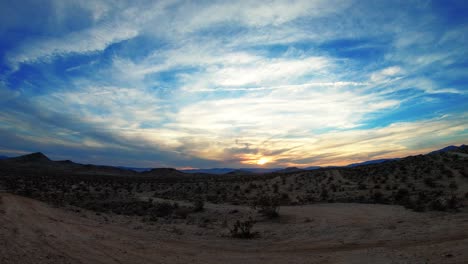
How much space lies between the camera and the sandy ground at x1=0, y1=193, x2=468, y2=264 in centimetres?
844

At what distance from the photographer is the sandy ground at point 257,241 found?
8438mm

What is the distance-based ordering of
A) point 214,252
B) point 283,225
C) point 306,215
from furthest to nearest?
point 306,215
point 283,225
point 214,252

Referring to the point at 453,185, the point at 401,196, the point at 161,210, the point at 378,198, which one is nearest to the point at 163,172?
the point at 161,210

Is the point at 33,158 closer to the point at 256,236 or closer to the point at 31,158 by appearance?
the point at 31,158

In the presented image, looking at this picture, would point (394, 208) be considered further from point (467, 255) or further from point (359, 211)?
point (467, 255)

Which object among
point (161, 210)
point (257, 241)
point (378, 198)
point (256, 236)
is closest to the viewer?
point (257, 241)

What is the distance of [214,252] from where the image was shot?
33.3 ft

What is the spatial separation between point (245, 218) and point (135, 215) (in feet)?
26.7

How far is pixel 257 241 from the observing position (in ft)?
39.7

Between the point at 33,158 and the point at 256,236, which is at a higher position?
the point at 33,158

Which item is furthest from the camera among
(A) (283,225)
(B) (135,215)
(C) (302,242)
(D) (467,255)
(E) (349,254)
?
(B) (135,215)

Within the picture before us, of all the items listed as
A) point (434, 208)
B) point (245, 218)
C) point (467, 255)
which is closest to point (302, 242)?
point (467, 255)

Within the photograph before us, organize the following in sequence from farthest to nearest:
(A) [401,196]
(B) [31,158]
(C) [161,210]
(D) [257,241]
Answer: (B) [31,158]
(C) [161,210]
(A) [401,196]
(D) [257,241]

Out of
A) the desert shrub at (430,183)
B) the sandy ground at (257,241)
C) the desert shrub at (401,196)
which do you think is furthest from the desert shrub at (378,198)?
the desert shrub at (430,183)
